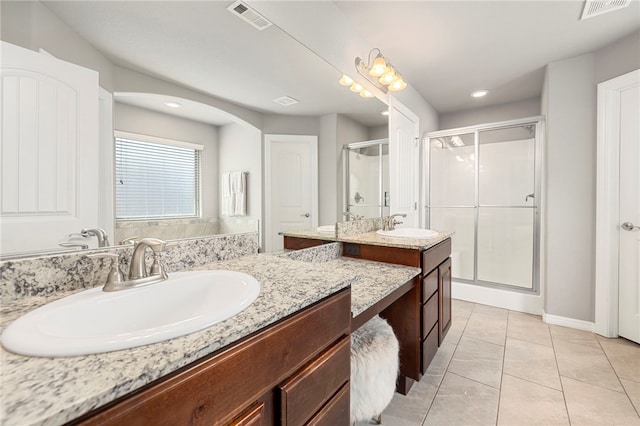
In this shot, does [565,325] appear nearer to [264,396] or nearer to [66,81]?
[264,396]

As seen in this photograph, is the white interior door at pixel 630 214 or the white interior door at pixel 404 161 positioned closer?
the white interior door at pixel 630 214

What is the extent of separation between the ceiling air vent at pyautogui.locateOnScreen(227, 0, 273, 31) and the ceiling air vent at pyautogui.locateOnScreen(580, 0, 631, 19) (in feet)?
6.70

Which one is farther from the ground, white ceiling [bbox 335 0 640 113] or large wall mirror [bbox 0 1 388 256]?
white ceiling [bbox 335 0 640 113]

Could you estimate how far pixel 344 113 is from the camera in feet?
6.08

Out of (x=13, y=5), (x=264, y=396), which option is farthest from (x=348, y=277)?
(x=13, y=5)

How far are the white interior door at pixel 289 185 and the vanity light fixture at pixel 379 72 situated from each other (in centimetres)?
87

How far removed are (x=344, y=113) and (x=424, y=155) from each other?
1953 mm

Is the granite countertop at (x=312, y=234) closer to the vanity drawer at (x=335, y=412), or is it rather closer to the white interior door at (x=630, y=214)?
the vanity drawer at (x=335, y=412)

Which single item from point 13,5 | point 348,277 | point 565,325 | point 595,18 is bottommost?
point 565,325

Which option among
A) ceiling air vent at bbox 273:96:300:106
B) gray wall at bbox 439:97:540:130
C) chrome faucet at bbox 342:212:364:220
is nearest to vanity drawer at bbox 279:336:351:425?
chrome faucet at bbox 342:212:364:220

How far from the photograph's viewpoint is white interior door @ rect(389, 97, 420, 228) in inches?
97.0

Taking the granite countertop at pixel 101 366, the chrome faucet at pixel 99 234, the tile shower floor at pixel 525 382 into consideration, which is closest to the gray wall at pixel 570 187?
the tile shower floor at pixel 525 382

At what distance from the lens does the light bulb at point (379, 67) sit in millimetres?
2082

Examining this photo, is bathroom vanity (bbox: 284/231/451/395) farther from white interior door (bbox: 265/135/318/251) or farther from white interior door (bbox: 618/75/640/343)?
white interior door (bbox: 618/75/640/343)
